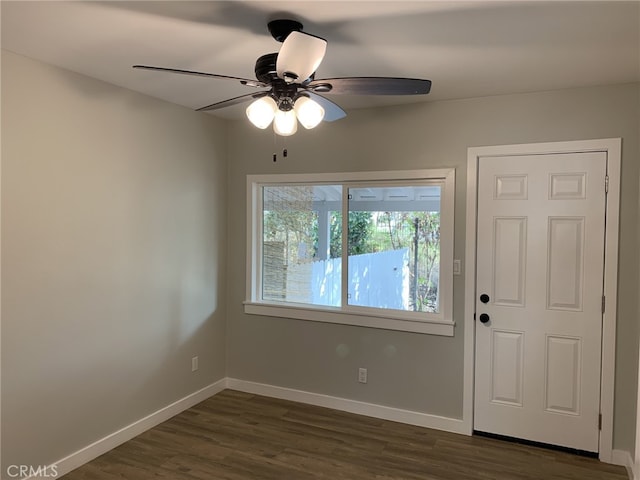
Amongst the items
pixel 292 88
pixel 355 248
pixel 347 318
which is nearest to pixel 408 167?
pixel 355 248

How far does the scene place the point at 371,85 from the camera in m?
2.02

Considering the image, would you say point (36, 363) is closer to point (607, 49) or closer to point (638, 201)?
point (607, 49)

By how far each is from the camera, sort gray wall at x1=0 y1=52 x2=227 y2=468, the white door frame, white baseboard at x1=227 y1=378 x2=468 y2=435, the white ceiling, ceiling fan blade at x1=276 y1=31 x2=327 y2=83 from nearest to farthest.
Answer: ceiling fan blade at x1=276 y1=31 x2=327 y2=83, the white ceiling, gray wall at x1=0 y1=52 x2=227 y2=468, the white door frame, white baseboard at x1=227 y1=378 x2=468 y2=435

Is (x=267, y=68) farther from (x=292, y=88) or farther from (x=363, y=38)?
(x=363, y=38)

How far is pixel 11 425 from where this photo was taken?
8.17 feet

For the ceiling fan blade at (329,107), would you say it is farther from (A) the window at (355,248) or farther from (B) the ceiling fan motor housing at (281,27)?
(A) the window at (355,248)

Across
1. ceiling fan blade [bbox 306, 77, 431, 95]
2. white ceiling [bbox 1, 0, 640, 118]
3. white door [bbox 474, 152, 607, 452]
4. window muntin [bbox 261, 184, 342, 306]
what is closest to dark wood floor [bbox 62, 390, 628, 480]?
white door [bbox 474, 152, 607, 452]

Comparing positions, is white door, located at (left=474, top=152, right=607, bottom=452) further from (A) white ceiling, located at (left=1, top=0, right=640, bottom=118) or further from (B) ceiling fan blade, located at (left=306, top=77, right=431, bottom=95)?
(B) ceiling fan blade, located at (left=306, top=77, right=431, bottom=95)

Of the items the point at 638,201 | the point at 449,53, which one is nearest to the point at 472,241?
the point at 638,201

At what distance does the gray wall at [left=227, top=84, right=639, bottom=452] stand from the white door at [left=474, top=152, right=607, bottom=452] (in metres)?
0.15

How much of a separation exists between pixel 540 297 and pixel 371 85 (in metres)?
2.04

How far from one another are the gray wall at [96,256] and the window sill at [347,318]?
0.53 m

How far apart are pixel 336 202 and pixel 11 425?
8.65ft

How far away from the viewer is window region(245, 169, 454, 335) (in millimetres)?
3465
